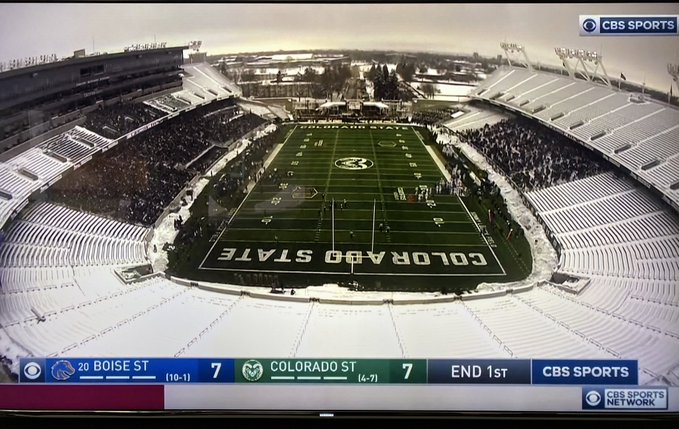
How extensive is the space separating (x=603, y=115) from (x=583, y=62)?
413mm

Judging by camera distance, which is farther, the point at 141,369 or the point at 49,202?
the point at 49,202

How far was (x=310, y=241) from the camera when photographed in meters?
2.89

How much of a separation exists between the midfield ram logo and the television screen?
18 millimetres

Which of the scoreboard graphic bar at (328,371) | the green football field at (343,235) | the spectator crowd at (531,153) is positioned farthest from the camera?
the spectator crowd at (531,153)

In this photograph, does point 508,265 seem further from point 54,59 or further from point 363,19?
point 54,59

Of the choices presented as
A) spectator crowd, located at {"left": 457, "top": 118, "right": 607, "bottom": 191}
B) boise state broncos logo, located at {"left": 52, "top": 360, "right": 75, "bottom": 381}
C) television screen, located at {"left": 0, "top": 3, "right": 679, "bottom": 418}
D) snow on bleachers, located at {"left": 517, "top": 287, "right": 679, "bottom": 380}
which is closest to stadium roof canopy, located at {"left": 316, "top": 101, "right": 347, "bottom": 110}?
television screen, located at {"left": 0, "top": 3, "right": 679, "bottom": 418}

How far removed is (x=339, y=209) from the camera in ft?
9.72

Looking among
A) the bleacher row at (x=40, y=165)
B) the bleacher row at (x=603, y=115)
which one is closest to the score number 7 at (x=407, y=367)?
the bleacher row at (x=603, y=115)

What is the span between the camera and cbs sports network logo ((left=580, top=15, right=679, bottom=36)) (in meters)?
2.72

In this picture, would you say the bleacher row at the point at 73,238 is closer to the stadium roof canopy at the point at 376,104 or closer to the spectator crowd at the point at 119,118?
the spectator crowd at the point at 119,118

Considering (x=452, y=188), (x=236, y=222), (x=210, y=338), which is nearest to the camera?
(x=210, y=338)

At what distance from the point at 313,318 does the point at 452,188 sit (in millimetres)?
1176

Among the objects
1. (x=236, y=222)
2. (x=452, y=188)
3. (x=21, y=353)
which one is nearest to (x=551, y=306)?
(x=452, y=188)

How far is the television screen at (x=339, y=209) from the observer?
2.72m
